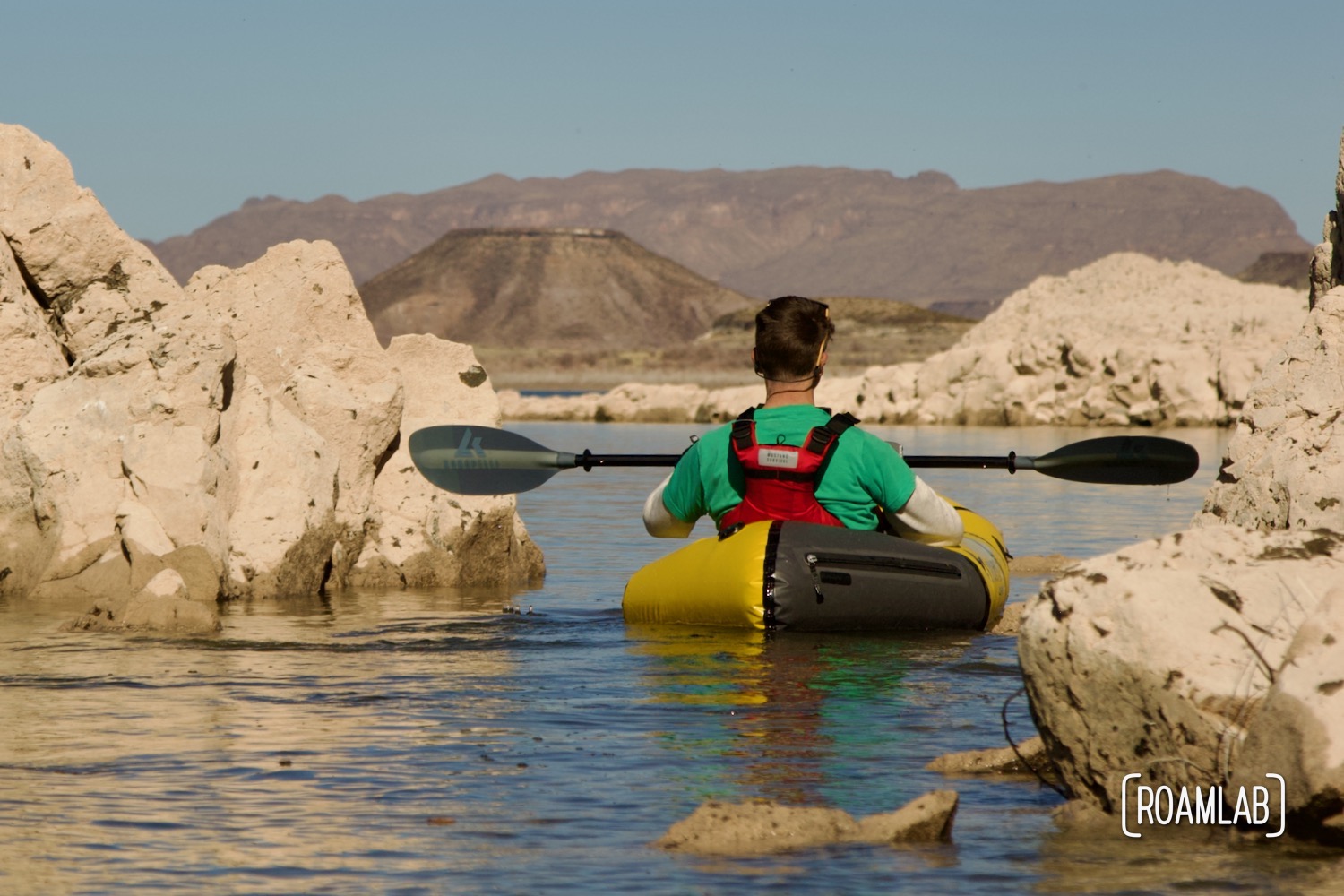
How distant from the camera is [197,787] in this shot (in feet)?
18.4

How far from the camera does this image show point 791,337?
7992mm

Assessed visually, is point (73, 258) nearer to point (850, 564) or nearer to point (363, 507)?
point (363, 507)

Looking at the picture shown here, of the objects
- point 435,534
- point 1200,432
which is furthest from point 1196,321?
point 435,534

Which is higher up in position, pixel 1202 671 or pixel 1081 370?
pixel 1081 370

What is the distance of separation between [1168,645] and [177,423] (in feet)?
25.9

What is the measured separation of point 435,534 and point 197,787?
7.49 meters

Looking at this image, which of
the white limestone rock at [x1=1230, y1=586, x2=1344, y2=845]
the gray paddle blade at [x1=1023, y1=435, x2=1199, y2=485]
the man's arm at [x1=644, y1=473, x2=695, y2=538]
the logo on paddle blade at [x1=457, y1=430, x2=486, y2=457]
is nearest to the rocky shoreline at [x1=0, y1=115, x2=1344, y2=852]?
the white limestone rock at [x1=1230, y1=586, x2=1344, y2=845]

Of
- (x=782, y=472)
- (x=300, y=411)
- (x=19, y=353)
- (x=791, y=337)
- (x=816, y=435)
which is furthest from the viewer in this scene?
(x=300, y=411)

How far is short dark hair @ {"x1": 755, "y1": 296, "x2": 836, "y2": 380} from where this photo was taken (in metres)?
7.95

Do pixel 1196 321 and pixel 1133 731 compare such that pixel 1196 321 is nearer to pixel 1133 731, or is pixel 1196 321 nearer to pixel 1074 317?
pixel 1074 317

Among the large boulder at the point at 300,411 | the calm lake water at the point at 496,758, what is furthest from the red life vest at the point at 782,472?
the large boulder at the point at 300,411

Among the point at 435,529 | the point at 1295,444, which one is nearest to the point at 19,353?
the point at 435,529

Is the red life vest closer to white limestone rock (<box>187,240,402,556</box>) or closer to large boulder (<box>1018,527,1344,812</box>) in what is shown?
large boulder (<box>1018,527,1344,812</box>)

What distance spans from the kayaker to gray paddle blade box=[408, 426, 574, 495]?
2.32 m
